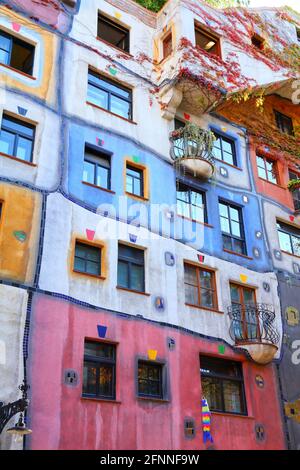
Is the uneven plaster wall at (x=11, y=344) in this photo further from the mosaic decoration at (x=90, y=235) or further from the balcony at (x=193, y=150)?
the balcony at (x=193, y=150)

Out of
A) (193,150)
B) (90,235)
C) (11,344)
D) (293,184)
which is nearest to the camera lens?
(11,344)

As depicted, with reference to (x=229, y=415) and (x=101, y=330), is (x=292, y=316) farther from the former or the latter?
(x=101, y=330)

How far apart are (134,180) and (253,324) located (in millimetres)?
5286

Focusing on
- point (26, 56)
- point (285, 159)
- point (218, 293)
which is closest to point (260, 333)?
point (218, 293)

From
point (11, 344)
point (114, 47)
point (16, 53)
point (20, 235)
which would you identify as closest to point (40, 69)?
point (16, 53)

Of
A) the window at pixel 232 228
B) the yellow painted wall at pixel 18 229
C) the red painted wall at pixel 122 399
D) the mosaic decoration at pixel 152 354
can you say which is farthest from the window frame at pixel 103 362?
the window at pixel 232 228

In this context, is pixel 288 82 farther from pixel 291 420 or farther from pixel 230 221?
pixel 291 420

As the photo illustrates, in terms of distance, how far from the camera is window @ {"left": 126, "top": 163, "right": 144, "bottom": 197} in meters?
14.6

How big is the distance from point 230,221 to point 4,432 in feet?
31.3

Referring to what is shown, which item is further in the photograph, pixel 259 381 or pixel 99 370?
pixel 259 381

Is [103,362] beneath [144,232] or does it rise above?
beneath

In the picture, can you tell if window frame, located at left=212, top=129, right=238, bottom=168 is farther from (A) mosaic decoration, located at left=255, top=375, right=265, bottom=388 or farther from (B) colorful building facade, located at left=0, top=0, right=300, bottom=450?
(A) mosaic decoration, located at left=255, top=375, right=265, bottom=388

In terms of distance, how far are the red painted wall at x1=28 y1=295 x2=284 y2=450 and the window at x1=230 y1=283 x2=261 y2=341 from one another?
29.9 inches

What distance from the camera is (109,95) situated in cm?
1580
